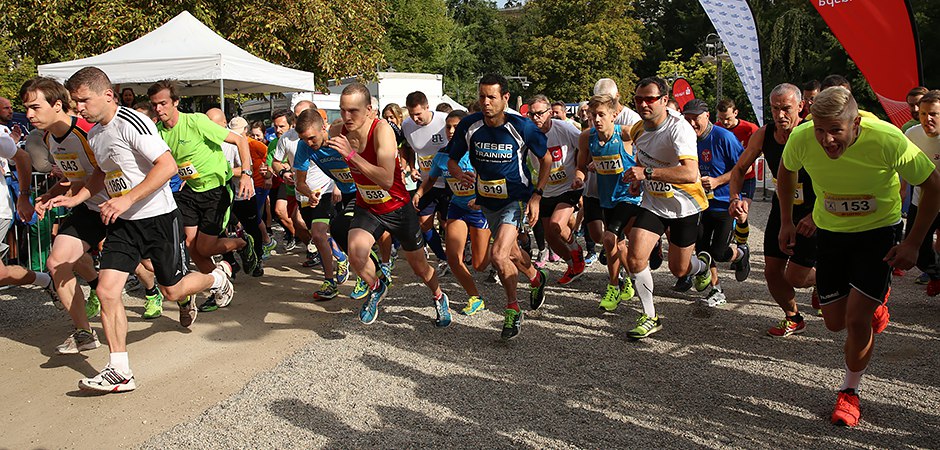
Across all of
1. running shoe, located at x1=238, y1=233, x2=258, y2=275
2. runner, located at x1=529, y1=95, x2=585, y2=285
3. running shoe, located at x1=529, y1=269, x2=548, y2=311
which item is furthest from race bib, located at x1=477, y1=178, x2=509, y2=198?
running shoe, located at x1=238, y1=233, x2=258, y2=275

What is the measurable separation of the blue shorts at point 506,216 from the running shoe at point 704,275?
2026mm

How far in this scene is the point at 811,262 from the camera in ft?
17.5

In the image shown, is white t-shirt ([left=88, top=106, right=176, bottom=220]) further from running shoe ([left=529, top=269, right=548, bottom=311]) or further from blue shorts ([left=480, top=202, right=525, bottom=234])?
running shoe ([left=529, top=269, right=548, bottom=311])

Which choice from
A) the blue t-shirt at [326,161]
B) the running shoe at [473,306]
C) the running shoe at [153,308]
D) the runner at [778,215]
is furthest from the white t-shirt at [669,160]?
the running shoe at [153,308]

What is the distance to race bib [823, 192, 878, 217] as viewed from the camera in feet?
13.5

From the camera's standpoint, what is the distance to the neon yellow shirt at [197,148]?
22.6 ft

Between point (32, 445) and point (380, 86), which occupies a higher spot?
point (380, 86)

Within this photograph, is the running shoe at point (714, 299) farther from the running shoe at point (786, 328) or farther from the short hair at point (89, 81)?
the short hair at point (89, 81)

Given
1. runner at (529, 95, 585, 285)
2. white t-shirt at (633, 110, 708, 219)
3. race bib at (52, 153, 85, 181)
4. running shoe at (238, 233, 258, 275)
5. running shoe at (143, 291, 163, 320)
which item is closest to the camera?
race bib at (52, 153, 85, 181)

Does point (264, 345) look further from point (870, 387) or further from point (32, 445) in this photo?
point (870, 387)

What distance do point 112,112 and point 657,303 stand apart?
4.74m

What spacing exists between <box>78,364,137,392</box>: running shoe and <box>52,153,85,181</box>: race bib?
5.10 feet

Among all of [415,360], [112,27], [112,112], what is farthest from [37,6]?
[415,360]

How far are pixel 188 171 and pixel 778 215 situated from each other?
4938mm
